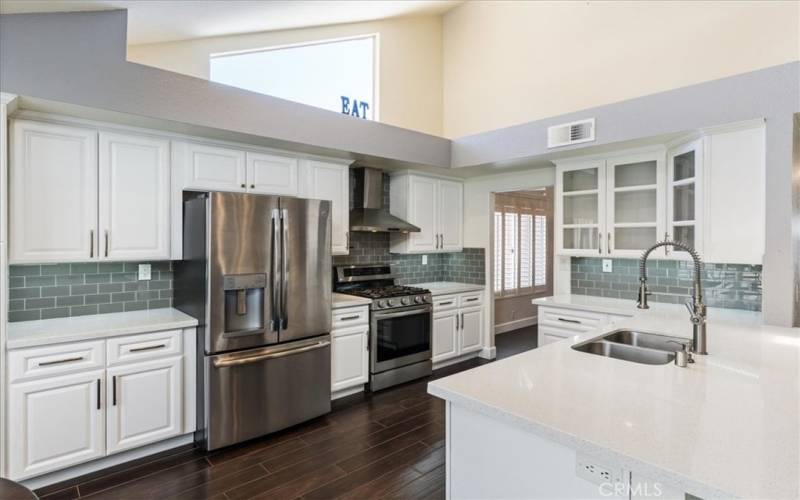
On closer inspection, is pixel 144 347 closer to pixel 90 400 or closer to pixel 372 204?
pixel 90 400

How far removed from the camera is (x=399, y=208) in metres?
4.61

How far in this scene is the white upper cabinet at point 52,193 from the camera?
2.35 metres

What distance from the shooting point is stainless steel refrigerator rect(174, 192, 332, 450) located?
106 inches

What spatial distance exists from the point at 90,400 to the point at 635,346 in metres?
3.15

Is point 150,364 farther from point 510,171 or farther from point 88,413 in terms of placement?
point 510,171

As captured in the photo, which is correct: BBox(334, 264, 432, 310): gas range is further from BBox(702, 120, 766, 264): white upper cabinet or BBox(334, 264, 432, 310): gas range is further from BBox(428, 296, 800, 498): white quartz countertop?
BBox(702, 120, 766, 264): white upper cabinet

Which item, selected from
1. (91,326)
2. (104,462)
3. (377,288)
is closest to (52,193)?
(91,326)

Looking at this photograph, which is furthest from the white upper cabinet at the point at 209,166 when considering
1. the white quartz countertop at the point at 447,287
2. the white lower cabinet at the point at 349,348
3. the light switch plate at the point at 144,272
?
the white quartz countertop at the point at 447,287

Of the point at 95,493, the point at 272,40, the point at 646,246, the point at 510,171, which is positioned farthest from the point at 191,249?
the point at 646,246

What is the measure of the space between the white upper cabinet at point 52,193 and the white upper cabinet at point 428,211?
282 centimetres

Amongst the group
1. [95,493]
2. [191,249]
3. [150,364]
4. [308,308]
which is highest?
[191,249]

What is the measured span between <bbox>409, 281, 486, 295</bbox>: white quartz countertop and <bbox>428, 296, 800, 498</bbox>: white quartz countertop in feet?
8.18

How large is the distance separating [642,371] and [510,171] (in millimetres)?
3358

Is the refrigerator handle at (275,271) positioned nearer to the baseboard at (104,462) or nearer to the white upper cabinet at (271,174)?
the white upper cabinet at (271,174)
